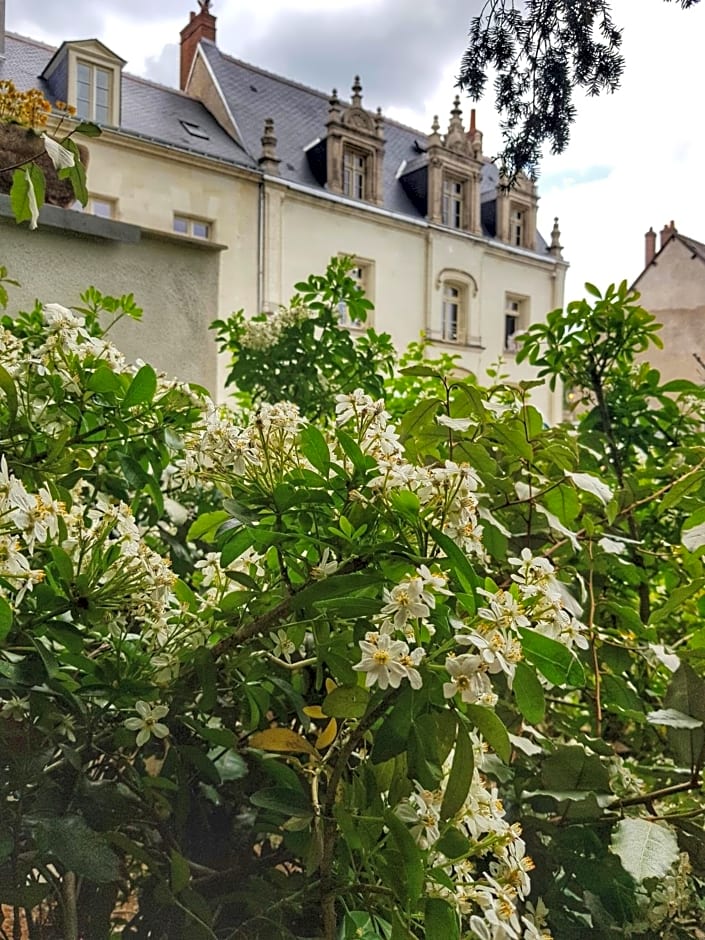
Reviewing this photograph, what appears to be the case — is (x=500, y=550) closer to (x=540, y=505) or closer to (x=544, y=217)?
(x=540, y=505)

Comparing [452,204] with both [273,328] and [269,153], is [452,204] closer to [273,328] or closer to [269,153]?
[269,153]

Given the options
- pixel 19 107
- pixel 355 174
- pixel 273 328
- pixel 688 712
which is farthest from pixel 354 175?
pixel 688 712

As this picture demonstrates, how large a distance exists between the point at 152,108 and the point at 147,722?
1755 mm

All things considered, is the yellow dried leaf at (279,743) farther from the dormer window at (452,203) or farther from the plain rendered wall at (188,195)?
the dormer window at (452,203)

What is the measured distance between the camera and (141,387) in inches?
17.7

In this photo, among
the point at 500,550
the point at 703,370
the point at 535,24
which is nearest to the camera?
the point at 500,550

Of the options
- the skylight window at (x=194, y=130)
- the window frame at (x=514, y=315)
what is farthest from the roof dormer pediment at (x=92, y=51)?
the window frame at (x=514, y=315)

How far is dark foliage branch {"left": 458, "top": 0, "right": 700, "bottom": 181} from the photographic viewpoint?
3.94 feet

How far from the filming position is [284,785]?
1.45 ft

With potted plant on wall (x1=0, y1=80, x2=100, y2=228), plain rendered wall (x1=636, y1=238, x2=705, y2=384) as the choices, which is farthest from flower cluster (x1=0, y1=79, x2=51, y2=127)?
plain rendered wall (x1=636, y1=238, x2=705, y2=384)

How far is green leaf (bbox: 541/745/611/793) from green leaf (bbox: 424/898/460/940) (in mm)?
179

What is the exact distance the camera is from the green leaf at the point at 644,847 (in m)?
0.46

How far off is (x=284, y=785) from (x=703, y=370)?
4.09 ft

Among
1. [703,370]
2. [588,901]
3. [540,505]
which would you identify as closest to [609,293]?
[540,505]
